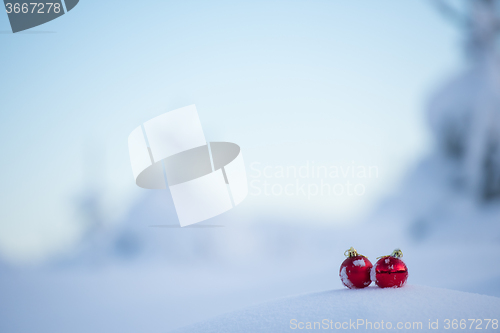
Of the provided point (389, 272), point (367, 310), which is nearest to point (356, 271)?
point (389, 272)

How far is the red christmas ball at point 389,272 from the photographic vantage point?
2.12m

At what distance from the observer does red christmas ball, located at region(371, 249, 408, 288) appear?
2.12m

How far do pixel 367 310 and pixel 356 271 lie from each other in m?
0.38

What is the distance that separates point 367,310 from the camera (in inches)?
72.7

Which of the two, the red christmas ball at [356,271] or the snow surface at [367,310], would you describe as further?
the red christmas ball at [356,271]

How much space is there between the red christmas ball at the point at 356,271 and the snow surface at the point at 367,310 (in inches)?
2.1

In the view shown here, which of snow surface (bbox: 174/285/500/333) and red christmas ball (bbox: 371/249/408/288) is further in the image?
red christmas ball (bbox: 371/249/408/288)

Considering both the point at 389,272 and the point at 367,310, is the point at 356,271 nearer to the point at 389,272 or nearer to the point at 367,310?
the point at 389,272

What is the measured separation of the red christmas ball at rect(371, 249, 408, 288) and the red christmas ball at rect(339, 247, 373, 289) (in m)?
0.06

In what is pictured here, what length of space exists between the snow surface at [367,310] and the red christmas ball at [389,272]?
0.17 ft

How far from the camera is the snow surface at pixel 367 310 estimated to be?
5.83 ft

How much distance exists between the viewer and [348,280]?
7.39ft

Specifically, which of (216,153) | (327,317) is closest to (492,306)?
(327,317)

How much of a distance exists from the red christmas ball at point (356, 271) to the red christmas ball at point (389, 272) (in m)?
0.06
